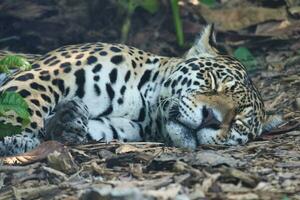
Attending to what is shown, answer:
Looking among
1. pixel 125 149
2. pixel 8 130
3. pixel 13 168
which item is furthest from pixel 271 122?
pixel 13 168

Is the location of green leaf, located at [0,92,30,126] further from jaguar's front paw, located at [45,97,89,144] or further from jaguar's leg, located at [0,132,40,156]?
jaguar's front paw, located at [45,97,89,144]

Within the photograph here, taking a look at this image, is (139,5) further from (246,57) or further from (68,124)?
(68,124)

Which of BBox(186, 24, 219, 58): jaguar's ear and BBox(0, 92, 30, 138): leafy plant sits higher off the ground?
BBox(186, 24, 219, 58): jaguar's ear

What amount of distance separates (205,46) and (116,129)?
1274 millimetres

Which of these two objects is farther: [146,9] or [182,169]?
[146,9]

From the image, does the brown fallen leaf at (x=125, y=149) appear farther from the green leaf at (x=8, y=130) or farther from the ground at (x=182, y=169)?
the green leaf at (x=8, y=130)

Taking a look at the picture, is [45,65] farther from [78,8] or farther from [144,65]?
[78,8]

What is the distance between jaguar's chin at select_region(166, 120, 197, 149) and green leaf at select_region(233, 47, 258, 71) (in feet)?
10.8

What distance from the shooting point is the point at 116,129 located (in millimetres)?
7738

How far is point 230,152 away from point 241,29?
4546 millimetres

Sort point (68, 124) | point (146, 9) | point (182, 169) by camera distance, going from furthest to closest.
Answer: point (146, 9) → point (68, 124) → point (182, 169)

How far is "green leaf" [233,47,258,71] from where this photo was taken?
33.3 feet

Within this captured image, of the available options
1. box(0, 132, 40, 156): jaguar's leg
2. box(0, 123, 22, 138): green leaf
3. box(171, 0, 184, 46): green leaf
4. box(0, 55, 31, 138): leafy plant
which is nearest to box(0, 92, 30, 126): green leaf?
box(0, 55, 31, 138): leafy plant

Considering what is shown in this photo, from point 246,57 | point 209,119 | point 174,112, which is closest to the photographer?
point 209,119
